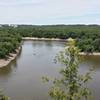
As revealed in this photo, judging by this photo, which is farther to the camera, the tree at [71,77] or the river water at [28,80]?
the river water at [28,80]

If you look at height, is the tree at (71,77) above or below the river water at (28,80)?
above

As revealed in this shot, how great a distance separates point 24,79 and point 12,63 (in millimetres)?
14862

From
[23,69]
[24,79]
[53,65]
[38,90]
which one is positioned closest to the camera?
[38,90]

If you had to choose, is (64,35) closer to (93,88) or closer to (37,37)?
(37,37)

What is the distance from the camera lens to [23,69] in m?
45.8

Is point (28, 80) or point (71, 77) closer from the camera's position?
point (71, 77)

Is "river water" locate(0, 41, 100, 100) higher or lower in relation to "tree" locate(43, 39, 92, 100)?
lower

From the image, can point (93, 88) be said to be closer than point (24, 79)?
Yes

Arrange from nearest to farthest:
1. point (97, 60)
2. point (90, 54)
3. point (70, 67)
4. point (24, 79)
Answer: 1. point (70, 67)
2. point (24, 79)
3. point (97, 60)
4. point (90, 54)

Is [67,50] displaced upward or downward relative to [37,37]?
upward

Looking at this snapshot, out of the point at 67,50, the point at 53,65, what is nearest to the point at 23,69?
the point at 53,65

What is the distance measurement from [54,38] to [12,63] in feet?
218

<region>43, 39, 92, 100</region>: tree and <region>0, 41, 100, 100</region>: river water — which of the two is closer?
<region>43, 39, 92, 100</region>: tree

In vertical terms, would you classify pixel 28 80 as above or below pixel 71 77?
below
